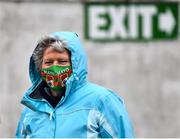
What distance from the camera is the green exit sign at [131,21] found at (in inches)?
318

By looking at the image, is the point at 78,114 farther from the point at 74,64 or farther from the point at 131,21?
the point at 131,21

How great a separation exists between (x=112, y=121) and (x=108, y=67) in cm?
438

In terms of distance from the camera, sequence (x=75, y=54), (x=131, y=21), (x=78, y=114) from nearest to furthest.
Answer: (x=78, y=114) < (x=75, y=54) < (x=131, y=21)

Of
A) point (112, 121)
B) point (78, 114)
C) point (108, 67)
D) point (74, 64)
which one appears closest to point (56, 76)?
point (74, 64)

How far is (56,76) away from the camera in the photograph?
12.6 ft

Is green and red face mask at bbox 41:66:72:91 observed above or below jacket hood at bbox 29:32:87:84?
below

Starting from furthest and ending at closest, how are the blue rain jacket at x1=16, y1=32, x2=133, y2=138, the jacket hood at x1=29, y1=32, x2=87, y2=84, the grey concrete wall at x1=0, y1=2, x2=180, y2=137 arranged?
1. the grey concrete wall at x1=0, y1=2, x2=180, y2=137
2. the jacket hood at x1=29, y1=32, x2=87, y2=84
3. the blue rain jacket at x1=16, y1=32, x2=133, y2=138

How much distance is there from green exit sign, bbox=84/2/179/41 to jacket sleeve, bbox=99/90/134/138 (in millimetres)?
4289

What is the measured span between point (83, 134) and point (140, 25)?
4.52 metres

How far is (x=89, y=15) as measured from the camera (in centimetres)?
806

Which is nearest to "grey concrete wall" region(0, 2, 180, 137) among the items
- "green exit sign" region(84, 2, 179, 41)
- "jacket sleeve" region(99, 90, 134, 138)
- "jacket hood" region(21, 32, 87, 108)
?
"green exit sign" region(84, 2, 179, 41)

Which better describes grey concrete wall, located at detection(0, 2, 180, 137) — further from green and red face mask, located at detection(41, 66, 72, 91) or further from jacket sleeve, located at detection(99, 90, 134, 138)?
jacket sleeve, located at detection(99, 90, 134, 138)

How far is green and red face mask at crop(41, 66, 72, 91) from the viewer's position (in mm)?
3832

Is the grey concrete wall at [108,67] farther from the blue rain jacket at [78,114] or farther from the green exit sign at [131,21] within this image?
the blue rain jacket at [78,114]
